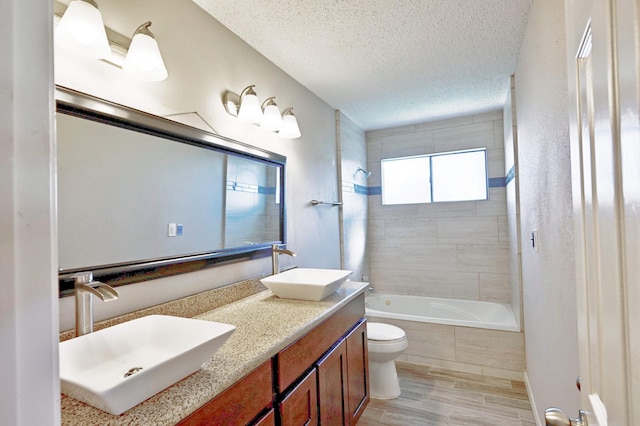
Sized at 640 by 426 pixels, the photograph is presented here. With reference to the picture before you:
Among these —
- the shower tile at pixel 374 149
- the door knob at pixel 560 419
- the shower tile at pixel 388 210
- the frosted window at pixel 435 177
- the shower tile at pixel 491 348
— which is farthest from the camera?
the shower tile at pixel 374 149

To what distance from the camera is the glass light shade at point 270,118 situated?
6.72ft

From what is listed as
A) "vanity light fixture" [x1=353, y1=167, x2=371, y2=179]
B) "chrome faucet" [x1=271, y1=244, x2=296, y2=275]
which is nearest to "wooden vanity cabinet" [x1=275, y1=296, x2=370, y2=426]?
"chrome faucet" [x1=271, y1=244, x2=296, y2=275]

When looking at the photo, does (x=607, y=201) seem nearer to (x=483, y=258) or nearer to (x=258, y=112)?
(x=258, y=112)

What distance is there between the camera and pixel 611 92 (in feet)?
1.47

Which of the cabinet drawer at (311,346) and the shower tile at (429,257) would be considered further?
the shower tile at (429,257)

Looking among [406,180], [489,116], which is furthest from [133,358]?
[489,116]

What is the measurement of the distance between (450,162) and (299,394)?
3.29m

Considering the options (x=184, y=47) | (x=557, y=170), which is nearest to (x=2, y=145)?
(x=184, y=47)

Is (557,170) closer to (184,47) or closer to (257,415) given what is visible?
(257,415)

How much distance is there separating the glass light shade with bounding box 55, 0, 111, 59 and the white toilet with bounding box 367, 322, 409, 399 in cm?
234

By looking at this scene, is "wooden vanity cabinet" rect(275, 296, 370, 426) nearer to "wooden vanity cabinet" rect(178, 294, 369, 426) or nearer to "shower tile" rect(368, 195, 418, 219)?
"wooden vanity cabinet" rect(178, 294, 369, 426)

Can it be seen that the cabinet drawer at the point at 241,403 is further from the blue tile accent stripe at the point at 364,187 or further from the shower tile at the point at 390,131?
the shower tile at the point at 390,131

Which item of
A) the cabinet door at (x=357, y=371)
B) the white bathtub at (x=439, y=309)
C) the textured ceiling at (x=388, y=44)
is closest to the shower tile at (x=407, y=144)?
the textured ceiling at (x=388, y=44)

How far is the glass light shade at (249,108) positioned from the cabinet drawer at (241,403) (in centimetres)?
135
